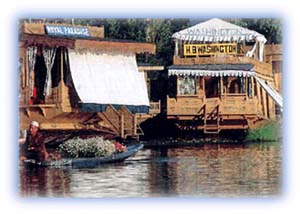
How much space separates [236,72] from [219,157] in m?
0.43

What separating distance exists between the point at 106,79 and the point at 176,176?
1.92 ft

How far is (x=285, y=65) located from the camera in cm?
414

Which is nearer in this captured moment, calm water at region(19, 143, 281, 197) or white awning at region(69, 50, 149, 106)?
calm water at region(19, 143, 281, 197)

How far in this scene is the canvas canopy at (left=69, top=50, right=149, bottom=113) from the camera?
14.0ft

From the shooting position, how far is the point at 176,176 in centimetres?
420

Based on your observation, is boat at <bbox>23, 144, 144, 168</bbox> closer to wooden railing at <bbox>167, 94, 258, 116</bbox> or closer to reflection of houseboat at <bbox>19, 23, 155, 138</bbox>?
reflection of houseboat at <bbox>19, 23, 155, 138</bbox>

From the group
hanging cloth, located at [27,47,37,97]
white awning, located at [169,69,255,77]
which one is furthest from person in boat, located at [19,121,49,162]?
white awning, located at [169,69,255,77]

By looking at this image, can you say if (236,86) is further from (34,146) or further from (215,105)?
(34,146)

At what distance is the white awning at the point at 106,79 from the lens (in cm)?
426

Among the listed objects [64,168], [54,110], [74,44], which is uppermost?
[74,44]

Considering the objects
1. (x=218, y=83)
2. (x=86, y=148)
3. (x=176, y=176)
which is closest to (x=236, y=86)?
(x=218, y=83)

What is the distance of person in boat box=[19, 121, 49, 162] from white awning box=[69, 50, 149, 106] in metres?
0.27
